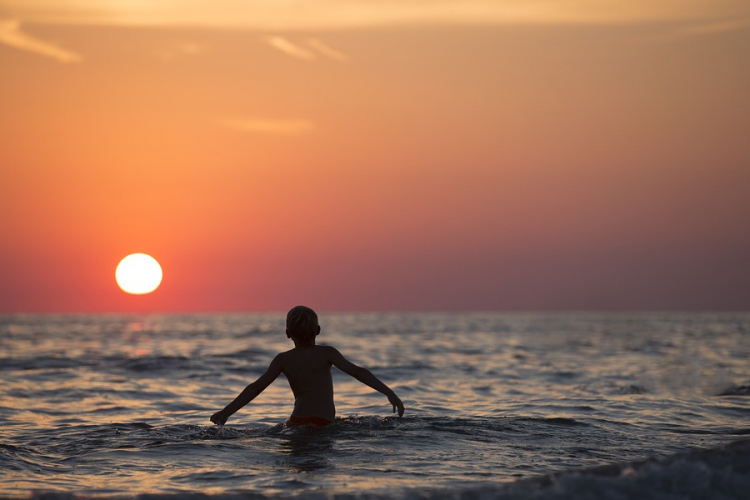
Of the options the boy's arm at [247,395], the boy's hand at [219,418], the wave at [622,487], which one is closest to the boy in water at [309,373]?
the boy's arm at [247,395]

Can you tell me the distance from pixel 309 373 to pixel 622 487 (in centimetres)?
436

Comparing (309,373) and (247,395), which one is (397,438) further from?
(247,395)

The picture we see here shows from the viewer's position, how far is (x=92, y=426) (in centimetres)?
1127

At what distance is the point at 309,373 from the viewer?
9422mm

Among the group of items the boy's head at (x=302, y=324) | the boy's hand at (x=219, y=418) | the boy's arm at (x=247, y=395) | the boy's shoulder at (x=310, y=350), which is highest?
the boy's head at (x=302, y=324)

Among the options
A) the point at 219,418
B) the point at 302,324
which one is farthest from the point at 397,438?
the point at 219,418

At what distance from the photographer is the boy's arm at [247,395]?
8812 mm

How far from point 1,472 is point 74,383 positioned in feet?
34.6

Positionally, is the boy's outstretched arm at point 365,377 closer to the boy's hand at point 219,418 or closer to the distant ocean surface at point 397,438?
the distant ocean surface at point 397,438

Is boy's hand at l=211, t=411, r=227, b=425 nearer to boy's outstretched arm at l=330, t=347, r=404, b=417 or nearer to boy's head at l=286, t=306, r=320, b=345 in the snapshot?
boy's head at l=286, t=306, r=320, b=345

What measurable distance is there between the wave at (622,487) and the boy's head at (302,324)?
124 inches

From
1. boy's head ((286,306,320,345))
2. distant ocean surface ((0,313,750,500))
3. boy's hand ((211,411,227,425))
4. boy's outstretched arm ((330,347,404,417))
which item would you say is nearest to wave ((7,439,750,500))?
distant ocean surface ((0,313,750,500))

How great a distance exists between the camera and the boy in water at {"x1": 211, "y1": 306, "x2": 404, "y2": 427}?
921 cm

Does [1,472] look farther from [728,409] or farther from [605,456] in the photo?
[728,409]
